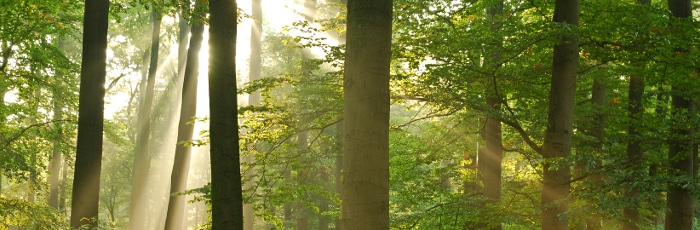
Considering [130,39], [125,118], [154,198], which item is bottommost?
[154,198]

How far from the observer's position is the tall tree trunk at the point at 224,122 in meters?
6.46

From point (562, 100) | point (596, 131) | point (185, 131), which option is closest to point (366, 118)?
point (562, 100)

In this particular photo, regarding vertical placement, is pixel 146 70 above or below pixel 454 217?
above

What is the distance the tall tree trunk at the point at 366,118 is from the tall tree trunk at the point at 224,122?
6.81ft

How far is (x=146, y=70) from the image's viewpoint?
28.1 m

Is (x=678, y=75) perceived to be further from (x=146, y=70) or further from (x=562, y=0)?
(x=146, y=70)

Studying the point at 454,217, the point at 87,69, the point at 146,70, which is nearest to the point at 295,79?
the point at 87,69

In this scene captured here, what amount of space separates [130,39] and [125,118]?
7.58 m

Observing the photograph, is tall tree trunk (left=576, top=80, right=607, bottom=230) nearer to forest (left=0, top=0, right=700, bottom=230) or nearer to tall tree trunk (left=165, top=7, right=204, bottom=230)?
forest (left=0, top=0, right=700, bottom=230)

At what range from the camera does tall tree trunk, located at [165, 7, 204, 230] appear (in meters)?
13.2

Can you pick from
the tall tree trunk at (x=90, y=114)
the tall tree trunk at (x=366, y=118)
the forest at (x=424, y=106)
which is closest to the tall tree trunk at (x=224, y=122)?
the forest at (x=424, y=106)

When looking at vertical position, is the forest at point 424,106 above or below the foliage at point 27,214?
above

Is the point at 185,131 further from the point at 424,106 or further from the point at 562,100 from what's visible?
the point at 562,100

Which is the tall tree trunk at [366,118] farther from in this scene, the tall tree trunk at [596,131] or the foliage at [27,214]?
the foliage at [27,214]
